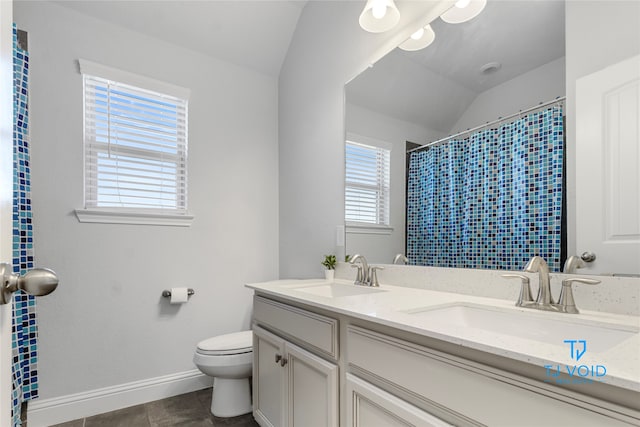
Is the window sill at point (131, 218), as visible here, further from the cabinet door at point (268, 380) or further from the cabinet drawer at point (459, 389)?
the cabinet drawer at point (459, 389)

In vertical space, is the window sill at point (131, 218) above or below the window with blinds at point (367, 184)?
below

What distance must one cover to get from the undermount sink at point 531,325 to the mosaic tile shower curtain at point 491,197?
242 mm

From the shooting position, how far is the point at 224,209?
258 centimetres

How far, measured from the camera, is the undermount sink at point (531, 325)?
2.82 ft

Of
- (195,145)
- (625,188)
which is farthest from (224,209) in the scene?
(625,188)

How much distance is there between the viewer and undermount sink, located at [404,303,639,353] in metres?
0.86

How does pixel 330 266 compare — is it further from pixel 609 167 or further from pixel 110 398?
pixel 110 398

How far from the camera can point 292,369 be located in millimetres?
1475

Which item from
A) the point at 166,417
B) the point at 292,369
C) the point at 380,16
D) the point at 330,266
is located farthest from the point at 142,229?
the point at 380,16

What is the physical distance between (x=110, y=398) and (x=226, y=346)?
83cm

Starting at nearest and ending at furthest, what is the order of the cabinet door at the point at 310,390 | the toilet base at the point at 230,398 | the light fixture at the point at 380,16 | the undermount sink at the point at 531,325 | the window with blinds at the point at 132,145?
the undermount sink at the point at 531,325
the cabinet door at the point at 310,390
the light fixture at the point at 380,16
the toilet base at the point at 230,398
the window with blinds at the point at 132,145

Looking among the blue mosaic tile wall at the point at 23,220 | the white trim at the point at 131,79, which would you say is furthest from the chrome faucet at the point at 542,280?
the white trim at the point at 131,79

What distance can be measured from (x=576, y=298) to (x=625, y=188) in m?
0.35

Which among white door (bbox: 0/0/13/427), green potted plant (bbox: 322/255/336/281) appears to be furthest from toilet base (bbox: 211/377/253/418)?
white door (bbox: 0/0/13/427)
